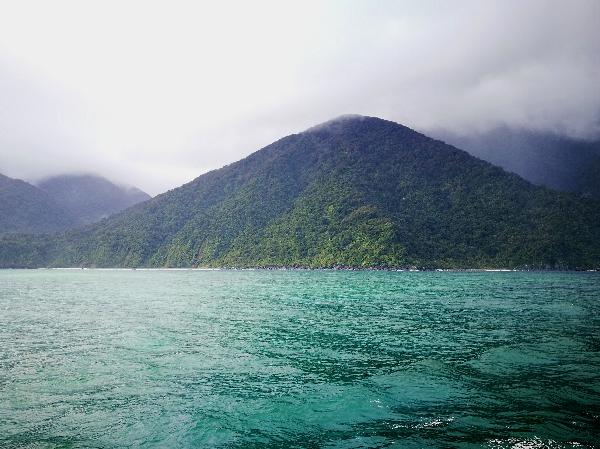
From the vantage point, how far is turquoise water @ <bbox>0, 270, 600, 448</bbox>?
12.4 m

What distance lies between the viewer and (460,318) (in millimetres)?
37250

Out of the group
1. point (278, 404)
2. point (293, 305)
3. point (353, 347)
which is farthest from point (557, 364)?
point (293, 305)

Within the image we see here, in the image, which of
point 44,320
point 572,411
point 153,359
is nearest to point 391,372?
point 572,411

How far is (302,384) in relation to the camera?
57.5 ft

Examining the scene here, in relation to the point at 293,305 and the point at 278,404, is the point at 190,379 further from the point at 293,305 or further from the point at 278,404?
the point at 293,305

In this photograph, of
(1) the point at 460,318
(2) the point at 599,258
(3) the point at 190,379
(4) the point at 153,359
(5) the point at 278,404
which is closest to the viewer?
(5) the point at 278,404

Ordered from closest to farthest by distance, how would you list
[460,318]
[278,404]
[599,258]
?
[278,404], [460,318], [599,258]

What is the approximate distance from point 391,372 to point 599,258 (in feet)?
602

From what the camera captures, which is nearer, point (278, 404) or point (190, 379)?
point (278, 404)

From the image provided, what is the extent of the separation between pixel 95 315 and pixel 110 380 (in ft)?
85.0

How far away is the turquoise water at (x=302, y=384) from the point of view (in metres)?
12.4

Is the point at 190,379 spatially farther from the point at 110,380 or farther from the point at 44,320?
the point at 44,320

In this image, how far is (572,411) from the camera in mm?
13555

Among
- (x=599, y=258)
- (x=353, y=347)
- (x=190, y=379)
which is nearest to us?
(x=190, y=379)
